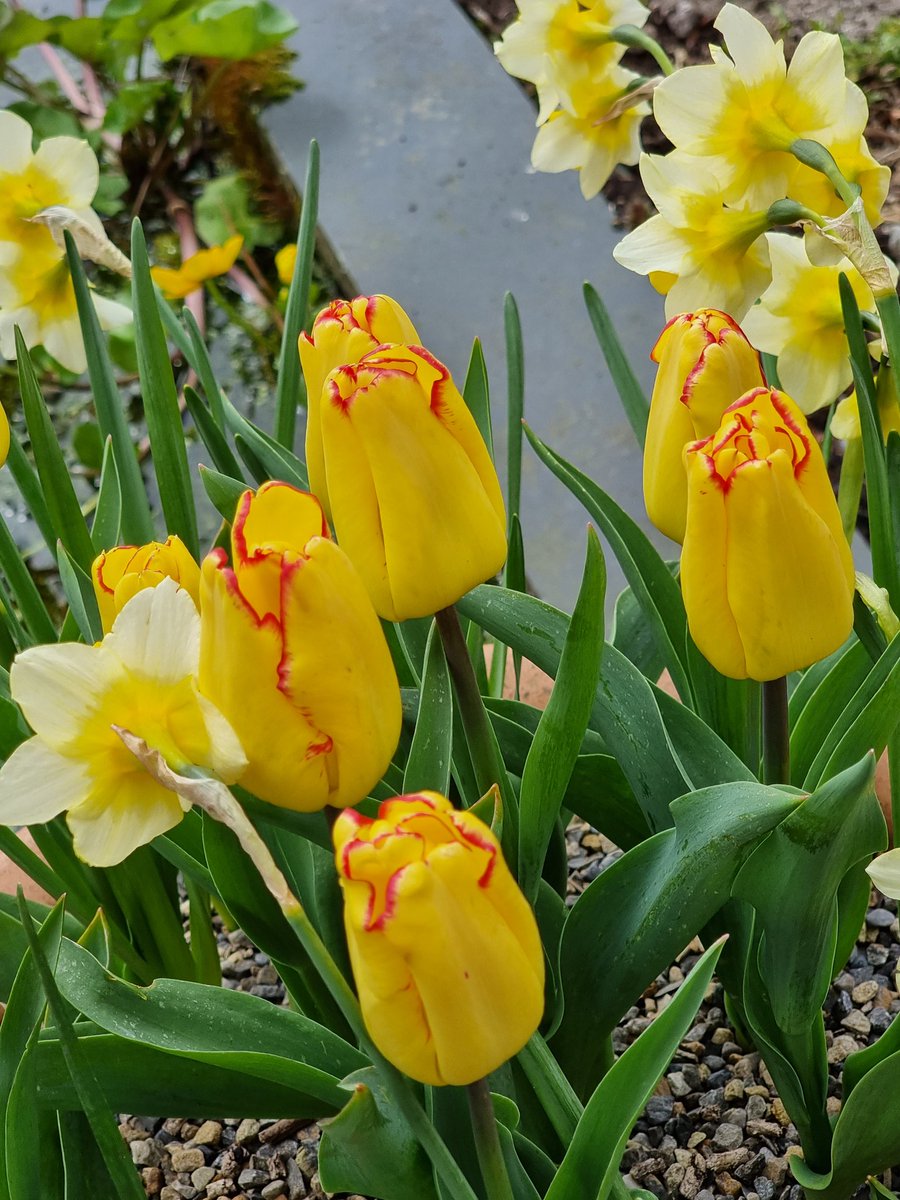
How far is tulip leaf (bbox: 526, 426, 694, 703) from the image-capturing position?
70 cm

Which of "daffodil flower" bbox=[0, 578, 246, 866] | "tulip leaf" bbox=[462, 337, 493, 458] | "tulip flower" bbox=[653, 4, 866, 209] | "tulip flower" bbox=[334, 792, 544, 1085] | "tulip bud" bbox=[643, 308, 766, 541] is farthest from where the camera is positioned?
"tulip leaf" bbox=[462, 337, 493, 458]

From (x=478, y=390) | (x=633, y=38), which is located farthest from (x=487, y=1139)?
(x=633, y=38)

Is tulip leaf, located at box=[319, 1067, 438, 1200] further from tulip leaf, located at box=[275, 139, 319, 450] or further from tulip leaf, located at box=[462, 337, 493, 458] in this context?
tulip leaf, located at box=[275, 139, 319, 450]

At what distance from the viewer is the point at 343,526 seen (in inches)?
19.6

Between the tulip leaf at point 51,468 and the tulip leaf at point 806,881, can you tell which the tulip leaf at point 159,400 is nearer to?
the tulip leaf at point 51,468

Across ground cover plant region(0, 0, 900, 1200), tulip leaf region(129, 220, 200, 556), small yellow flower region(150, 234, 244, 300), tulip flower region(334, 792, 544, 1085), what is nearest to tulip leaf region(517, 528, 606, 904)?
ground cover plant region(0, 0, 900, 1200)

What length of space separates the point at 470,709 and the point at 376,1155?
0.63ft

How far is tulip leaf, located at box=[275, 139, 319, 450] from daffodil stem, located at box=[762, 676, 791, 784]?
443mm

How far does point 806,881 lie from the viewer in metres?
0.58

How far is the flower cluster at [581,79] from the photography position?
0.89 meters

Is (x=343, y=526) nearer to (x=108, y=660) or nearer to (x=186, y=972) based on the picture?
(x=108, y=660)

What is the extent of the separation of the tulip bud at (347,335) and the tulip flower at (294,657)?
0.12 m

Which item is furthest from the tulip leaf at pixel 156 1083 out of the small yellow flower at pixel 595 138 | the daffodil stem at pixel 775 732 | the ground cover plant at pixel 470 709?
the small yellow flower at pixel 595 138

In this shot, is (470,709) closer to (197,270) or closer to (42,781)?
(42,781)
